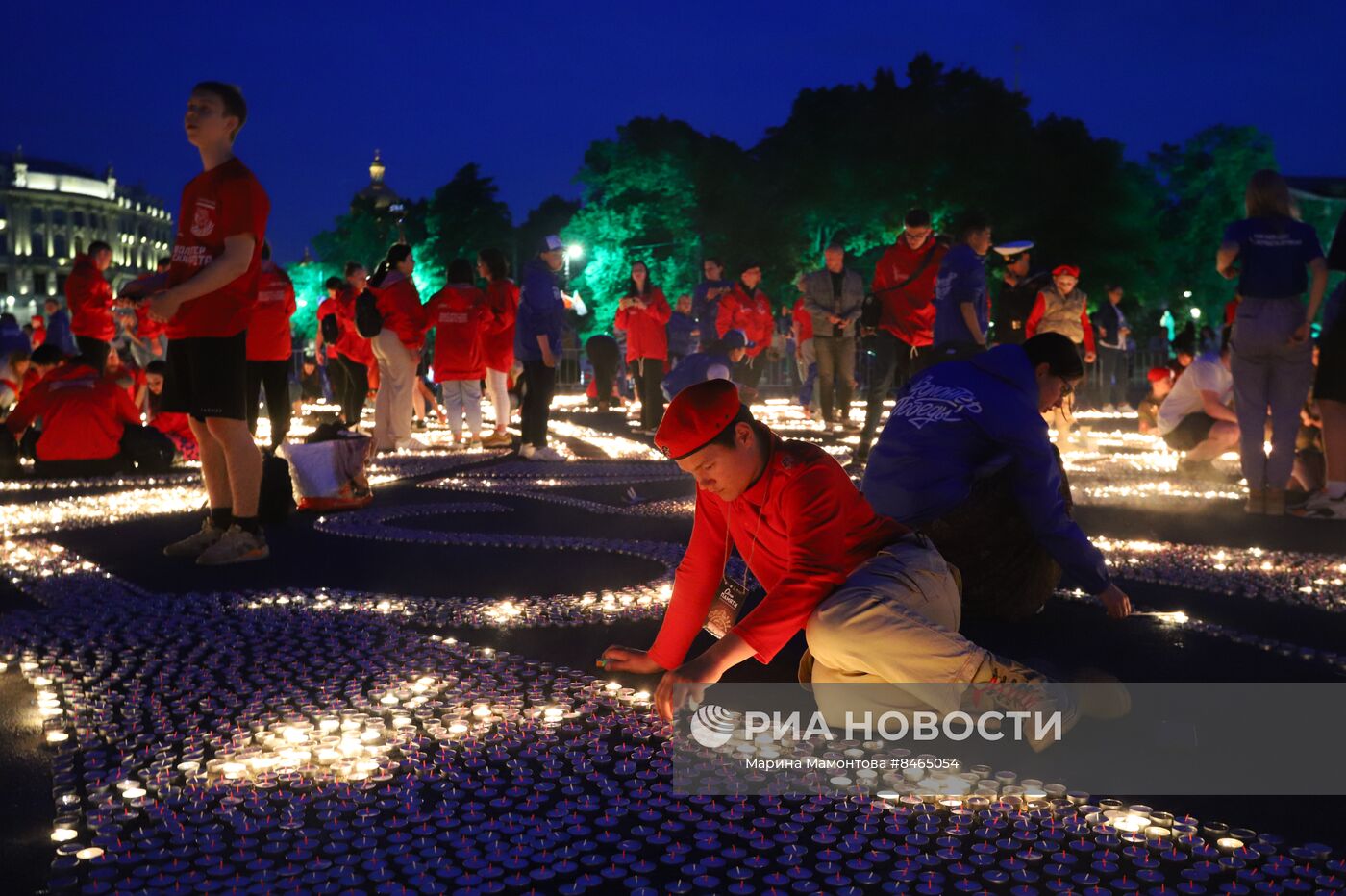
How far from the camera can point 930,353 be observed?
9320 millimetres

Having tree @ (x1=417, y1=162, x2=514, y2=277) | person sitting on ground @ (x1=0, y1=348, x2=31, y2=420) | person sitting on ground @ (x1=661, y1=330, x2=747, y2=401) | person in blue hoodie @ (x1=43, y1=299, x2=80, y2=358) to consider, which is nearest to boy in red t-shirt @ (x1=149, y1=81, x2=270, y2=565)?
person sitting on ground @ (x1=661, y1=330, x2=747, y2=401)

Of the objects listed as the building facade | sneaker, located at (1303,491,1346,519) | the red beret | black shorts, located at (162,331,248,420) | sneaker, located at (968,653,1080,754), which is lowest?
sneaker, located at (968,653,1080,754)

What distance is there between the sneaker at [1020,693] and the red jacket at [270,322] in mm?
7871

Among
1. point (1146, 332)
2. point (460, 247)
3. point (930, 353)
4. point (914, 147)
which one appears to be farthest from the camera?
point (460, 247)

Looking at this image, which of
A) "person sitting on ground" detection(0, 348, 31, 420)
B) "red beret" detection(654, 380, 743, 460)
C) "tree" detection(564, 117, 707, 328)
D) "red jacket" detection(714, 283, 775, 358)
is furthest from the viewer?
"tree" detection(564, 117, 707, 328)

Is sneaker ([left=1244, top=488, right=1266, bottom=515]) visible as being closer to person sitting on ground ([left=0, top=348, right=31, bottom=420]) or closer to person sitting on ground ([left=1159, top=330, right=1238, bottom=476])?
person sitting on ground ([left=1159, top=330, right=1238, bottom=476])

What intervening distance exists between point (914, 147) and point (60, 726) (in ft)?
127

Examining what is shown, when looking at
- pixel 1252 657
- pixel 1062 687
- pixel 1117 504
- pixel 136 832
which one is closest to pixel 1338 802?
pixel 1062 687

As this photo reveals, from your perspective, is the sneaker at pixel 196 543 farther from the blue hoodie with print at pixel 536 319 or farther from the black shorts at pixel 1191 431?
the black shorts at pixel 1191 431

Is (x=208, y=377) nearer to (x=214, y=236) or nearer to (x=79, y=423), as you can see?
(x=214, y=236)

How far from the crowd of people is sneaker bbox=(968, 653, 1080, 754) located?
86cm

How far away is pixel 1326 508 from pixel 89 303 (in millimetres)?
11170

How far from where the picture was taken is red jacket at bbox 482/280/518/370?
495 inches

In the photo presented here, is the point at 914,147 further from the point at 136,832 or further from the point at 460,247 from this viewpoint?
the point at 136,832
